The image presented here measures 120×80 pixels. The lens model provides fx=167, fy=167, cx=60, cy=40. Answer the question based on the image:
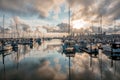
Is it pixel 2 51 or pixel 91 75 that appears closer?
pixel 91 75

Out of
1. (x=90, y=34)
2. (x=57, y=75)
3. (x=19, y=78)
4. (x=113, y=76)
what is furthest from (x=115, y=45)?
(x=90, y=34)

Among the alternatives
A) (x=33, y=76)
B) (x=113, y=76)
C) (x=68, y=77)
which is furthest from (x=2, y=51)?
(x=113, y=76)

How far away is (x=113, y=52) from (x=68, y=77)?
26.8 metres

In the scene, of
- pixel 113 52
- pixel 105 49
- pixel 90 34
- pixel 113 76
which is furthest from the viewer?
pixel 90 34

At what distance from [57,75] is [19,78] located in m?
5.12

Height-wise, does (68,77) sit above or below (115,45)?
below

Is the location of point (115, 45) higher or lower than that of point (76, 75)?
higher

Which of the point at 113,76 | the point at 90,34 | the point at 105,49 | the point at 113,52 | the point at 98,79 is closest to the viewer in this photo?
the point at 98,79

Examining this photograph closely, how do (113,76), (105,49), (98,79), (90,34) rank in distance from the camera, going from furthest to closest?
(90,34) < (105,49) < (113,76) < (98,79)

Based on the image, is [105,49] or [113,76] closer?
[113,76]

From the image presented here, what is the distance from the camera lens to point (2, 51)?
50.9 meters

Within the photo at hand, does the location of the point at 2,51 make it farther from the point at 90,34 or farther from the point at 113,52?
the point at 90,34

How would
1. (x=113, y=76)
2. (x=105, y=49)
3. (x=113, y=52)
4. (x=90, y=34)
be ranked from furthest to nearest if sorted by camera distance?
(x=90, y=34) < (x=105, y=49) < (x=113, y=52) < (x=113, y=76)

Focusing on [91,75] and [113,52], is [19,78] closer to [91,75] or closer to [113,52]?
[91,75]
